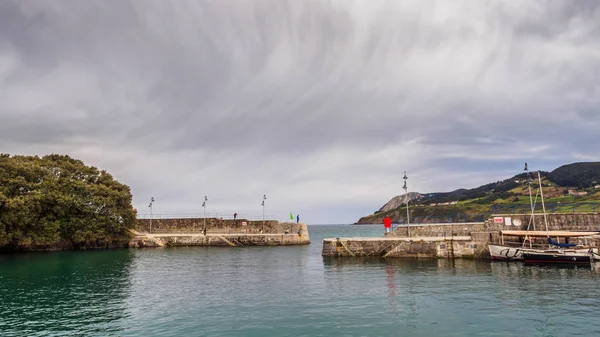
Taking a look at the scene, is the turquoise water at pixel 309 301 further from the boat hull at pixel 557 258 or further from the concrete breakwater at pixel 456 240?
the concrete breakwater at pixel 456 240

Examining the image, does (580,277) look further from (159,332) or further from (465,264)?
(159,332)

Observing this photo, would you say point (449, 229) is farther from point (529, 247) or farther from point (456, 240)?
point (529, 247)

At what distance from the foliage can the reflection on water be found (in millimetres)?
19323

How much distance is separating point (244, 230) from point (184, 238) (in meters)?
12.7

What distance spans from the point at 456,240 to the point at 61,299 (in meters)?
38.3

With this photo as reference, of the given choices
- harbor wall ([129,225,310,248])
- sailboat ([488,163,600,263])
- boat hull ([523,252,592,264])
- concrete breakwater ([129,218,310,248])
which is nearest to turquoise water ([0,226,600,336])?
boat hull ([523,252,592,264])

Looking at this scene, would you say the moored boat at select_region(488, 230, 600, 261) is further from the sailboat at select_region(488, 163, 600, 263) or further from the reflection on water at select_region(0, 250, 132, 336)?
the reflection on water at select_region(0, 250, 132, 336)

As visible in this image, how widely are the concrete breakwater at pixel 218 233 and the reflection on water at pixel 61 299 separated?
32991mm

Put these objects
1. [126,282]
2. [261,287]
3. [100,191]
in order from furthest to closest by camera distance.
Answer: [100,191], [126,282], [261,287]

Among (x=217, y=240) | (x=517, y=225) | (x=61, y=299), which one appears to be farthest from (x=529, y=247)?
Result: (x=217, y=240)

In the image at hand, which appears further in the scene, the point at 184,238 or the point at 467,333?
the point at 184,238

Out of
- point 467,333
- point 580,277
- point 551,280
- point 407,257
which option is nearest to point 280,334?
point 467,333

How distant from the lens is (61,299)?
24.1 meters

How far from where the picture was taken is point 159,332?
57.2 feet
